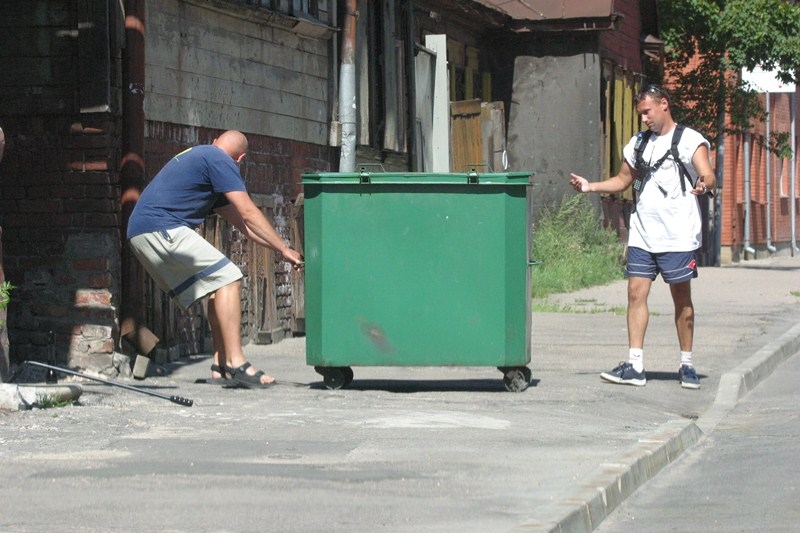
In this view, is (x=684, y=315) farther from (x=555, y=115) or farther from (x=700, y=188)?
(x=555, y=115)

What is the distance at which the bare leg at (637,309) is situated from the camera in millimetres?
10484

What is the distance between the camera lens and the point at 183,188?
9.80 meters

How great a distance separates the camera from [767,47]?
1166 inches

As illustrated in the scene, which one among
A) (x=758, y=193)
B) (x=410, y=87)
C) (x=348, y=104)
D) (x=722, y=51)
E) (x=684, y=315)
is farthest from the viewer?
(x=758, y=193)

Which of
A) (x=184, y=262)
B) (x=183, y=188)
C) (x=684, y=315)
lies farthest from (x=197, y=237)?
(x=684, y=315)

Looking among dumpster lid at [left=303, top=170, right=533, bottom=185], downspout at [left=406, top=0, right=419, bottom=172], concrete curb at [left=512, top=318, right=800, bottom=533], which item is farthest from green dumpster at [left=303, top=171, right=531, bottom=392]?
downspout at [left=406, top=0, right=419, bottom=172]

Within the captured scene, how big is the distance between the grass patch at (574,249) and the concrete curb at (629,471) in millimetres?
11077

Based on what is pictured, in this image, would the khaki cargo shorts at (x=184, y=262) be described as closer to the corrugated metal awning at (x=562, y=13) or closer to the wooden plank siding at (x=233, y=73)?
the wooden plank siding at (x=233, y=73)

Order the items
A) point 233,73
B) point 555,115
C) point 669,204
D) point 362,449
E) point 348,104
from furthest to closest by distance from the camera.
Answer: point 555,115, point 348,104, point 233,73, point 669,204, point 362,449

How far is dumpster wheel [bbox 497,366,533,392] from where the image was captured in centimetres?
989

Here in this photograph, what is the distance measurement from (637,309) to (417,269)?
1.66 metres

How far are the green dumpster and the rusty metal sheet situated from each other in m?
16.3

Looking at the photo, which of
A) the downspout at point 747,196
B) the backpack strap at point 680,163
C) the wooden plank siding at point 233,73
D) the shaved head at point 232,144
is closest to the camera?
the shaved head at point 232,144

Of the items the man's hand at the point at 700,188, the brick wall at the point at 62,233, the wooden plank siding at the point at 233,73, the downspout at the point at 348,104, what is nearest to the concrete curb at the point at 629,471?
the man's hand at the point at 700,188
